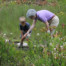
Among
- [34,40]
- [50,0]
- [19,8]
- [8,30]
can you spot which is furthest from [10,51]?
[50,0]

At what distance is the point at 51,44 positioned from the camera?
3.96m

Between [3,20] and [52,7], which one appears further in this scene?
[52,7]

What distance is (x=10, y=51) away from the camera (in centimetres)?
494

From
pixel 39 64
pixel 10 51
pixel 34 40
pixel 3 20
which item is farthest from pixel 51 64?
pixel 3 20

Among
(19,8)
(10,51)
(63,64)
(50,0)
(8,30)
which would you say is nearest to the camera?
(63,64)

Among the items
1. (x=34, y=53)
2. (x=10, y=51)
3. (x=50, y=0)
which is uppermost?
(x=34, y=53)

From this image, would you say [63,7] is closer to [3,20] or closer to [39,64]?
[3,20]

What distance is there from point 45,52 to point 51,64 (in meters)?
0.19

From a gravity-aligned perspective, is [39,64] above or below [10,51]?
above

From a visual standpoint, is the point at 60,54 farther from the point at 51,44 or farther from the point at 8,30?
the point at 8,30

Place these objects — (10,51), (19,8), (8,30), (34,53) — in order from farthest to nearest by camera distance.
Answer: (19,8) < (8,30) < (10,51) < (34,53)

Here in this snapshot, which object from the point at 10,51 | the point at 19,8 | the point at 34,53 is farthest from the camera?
the point at 19,8

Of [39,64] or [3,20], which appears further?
[3,20]

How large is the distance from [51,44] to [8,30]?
21.4 feet
